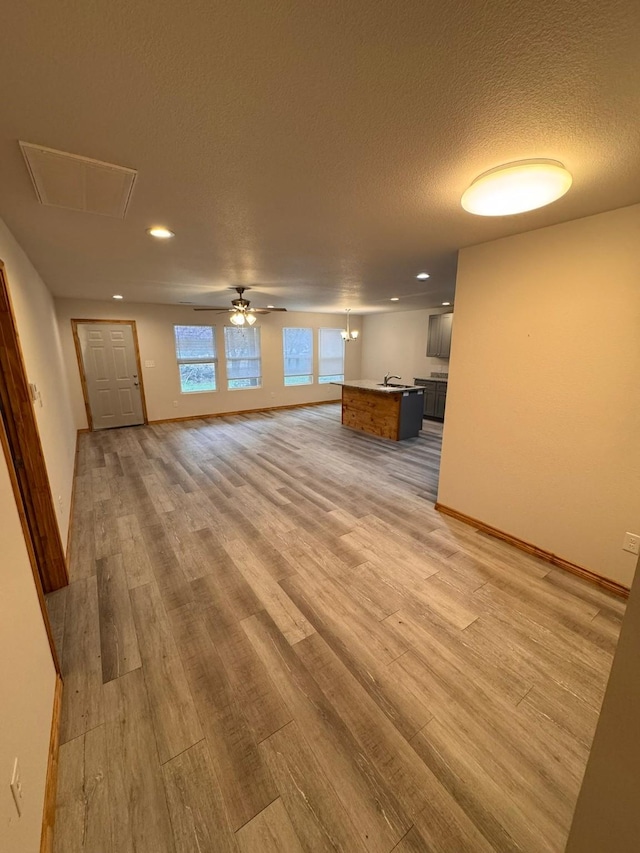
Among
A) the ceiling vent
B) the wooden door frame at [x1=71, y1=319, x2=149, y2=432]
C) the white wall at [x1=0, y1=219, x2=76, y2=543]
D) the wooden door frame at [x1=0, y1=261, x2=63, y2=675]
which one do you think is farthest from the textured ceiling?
the wooden door frame at [x1=71, y1=319, x2=149, y2=432]

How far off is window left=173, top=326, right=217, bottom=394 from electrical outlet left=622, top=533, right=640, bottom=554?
6.91 m

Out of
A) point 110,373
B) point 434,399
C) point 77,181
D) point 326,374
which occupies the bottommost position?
point 434,399

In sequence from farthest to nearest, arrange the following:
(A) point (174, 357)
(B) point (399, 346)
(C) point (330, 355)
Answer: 1. (C) point (330, 355)
2. (B) point (399, 346)
3. (A) point (174, 357)

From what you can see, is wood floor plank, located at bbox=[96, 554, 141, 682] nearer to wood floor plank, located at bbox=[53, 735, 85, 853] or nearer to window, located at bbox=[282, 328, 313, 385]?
wood floor plank, located at bbox=[53, 735, 85, 853]

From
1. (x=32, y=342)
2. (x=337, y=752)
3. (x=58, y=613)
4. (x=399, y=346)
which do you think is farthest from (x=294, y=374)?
(x=337, y=752)

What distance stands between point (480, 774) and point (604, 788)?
76cm

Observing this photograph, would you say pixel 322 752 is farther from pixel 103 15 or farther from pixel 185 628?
pixel 103 15

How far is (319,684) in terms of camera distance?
158 centimetres

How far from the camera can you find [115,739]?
136 cm

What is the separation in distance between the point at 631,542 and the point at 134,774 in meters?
2.93

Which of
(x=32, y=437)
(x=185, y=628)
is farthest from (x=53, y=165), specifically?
(x=185, y=628)

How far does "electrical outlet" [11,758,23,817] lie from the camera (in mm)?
886

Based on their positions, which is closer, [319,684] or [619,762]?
[619,762]

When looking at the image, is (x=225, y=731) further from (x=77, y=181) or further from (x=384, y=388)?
(x=384, y=388)
